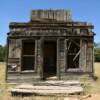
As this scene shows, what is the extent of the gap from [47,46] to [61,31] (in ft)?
8.84

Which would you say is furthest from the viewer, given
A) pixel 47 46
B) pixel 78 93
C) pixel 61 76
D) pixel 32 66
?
pixel 47 46

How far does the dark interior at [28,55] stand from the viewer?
15277 millimetres

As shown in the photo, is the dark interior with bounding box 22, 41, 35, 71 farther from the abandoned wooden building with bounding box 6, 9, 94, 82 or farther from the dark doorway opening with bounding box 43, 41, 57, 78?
the dark doorway opening with bounding box 43, 41, 57, 78

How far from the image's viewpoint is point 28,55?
15.1m

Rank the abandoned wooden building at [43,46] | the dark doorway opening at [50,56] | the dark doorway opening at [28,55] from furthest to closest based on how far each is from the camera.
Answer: the dark doorway opening at [50,56], the dark doorway opening at [28,55], the abandoned wooden building at [43,46]

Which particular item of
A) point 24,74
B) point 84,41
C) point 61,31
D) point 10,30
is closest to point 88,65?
point 84,41

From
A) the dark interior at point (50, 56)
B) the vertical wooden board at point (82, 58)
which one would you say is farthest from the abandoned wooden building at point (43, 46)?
the dark interior at point (50, 56)

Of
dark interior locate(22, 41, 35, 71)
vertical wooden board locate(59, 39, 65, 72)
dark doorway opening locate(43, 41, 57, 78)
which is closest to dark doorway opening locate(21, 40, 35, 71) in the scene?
Answer: dark interior locate(22, 41, 35, 71)

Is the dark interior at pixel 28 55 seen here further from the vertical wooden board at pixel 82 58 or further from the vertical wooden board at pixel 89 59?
the vertical wooden board at pixel 89 59

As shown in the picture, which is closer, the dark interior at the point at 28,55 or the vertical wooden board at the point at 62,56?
the vertical wooden board at the point at 62,56

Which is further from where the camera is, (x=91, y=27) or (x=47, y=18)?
(x=47, y=18)

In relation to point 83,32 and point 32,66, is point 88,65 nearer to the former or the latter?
point 83,32

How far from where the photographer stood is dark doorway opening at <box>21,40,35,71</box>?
15266 millimetres

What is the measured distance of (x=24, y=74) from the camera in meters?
15.0
